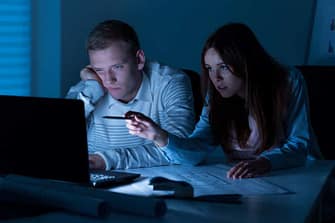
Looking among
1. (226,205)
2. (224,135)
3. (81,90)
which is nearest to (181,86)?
(224,135)

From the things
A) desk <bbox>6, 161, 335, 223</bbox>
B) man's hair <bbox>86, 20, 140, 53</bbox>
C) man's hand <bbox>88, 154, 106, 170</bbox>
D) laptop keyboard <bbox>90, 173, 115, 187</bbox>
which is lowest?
man's hand <bbox>88, 154, 106, 170</bbox>

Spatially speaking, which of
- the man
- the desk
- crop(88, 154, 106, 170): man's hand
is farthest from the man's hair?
the desk

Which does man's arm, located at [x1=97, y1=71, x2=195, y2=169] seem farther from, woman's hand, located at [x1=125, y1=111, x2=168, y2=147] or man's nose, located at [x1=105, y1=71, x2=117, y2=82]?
man's nose, located at [x1=105, y1=71, x2=117, y2=82]

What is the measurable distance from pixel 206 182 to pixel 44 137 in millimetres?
515

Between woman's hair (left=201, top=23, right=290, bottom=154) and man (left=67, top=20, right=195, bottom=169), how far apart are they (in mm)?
112

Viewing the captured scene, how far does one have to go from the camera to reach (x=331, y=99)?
7.97 feet

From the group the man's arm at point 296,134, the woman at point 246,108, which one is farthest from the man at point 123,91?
the man's arm at point 296,134

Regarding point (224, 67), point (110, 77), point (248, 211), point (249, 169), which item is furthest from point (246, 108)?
point (248, 211)

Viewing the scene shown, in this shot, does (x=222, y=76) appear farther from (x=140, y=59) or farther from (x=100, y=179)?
(x=100, y=179)

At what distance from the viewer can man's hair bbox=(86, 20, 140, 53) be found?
82.6 inches

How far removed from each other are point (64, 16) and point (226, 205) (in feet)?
6.21

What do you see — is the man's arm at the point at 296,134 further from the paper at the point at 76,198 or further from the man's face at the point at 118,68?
the paper at the point at 76,198

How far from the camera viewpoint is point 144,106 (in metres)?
2.23

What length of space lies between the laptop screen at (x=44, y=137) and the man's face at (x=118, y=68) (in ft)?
2.45
